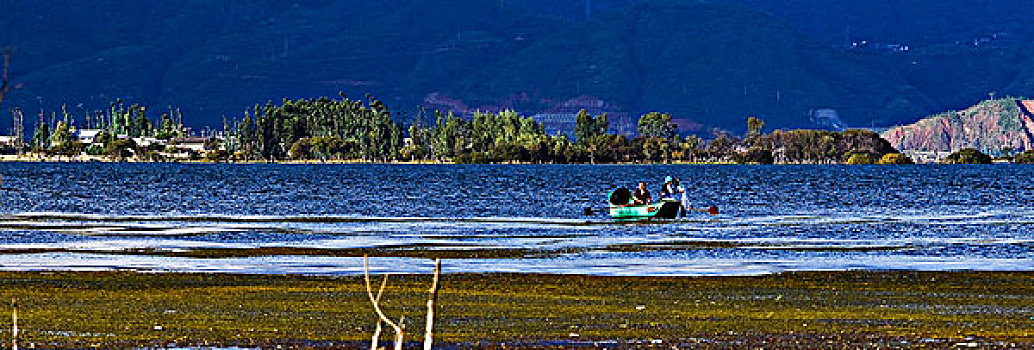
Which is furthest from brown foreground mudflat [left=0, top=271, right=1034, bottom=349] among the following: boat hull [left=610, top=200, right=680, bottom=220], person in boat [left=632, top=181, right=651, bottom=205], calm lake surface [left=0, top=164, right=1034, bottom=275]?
person in boat [left=632, top=181, right=651, bottom=205]

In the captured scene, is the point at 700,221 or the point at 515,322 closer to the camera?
the point at 515,322

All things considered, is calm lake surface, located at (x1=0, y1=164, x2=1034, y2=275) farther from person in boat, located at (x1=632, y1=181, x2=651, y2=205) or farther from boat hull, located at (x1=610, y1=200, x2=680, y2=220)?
person in boat, located at (x1=632, y1=181, x2=651, y2=205)

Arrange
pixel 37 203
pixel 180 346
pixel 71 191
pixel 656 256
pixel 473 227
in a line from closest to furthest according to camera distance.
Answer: pixel 180 346 → pixel 656 256 → pixel 473 227 → pixel 37 203 → pixel 71 191

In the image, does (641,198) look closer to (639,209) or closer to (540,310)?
(639,209)

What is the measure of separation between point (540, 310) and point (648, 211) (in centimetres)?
4856

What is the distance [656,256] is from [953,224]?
30878 millimetres

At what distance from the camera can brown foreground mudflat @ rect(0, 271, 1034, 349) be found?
2642 centimetres

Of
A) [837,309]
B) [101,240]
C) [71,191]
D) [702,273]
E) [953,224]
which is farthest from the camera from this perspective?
[71,191]

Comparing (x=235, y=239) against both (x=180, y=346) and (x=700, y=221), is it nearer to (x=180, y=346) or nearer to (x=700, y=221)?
(x=700, y=221)

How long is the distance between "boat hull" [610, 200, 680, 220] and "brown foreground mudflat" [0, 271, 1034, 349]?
124 feet

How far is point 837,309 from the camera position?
31656mm

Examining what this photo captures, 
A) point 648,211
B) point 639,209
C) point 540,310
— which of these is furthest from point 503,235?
point 540,310

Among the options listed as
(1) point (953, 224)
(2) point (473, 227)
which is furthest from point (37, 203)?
(1) point (953, 224)

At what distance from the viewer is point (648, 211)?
3127 inches
